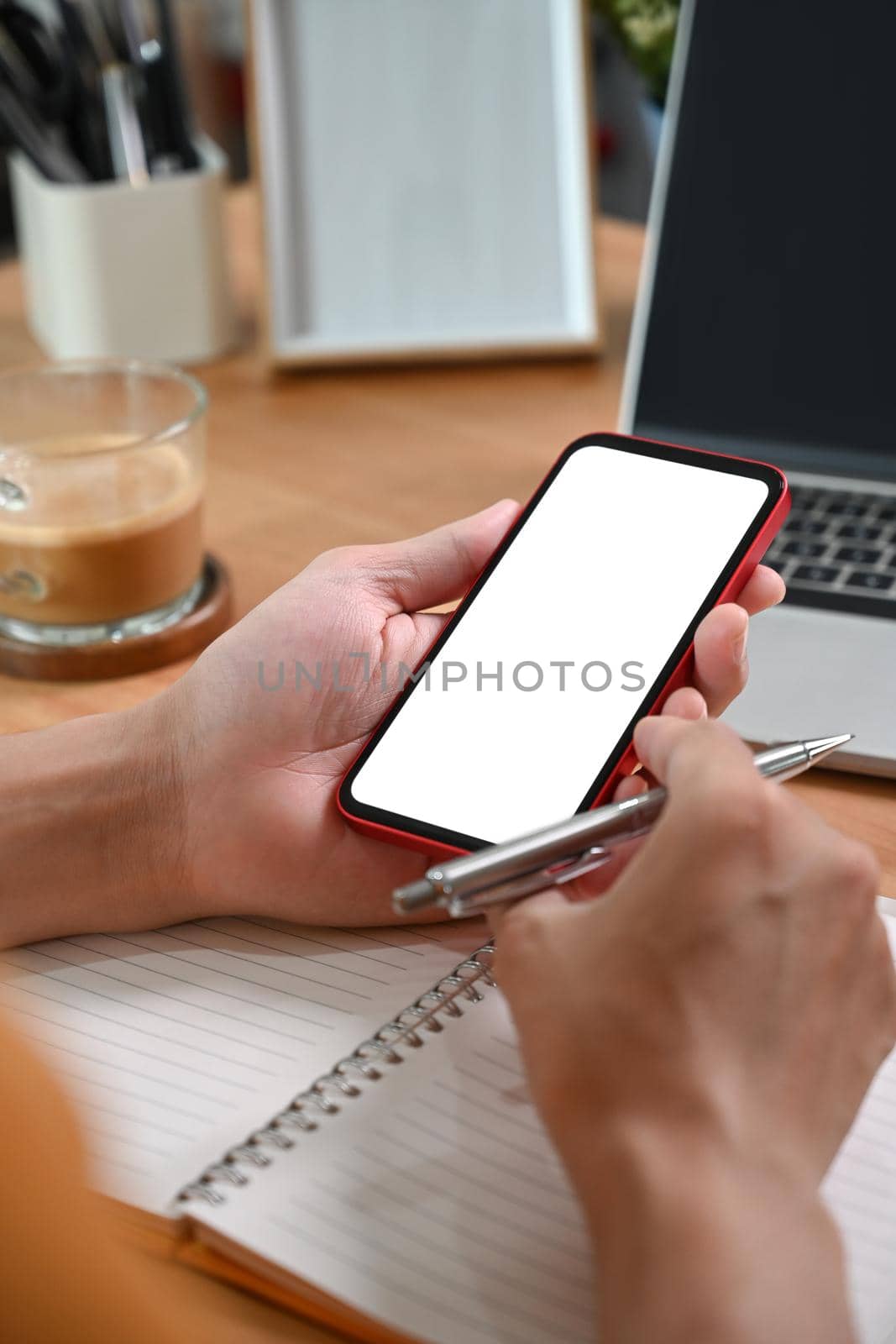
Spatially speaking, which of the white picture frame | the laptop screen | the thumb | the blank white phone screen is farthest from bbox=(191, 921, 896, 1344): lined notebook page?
the white picture frame

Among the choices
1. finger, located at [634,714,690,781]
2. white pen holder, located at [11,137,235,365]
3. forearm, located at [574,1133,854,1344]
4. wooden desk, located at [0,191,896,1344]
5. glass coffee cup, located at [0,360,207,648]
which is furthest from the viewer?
white pen holder, located at [11,137,235,365]

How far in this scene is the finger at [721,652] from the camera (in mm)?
488

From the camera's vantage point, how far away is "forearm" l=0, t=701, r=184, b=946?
49 centimetres

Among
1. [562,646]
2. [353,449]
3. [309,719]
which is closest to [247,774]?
[309,719]

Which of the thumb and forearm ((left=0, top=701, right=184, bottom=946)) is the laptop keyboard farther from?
forearm ((left=0, top=701, right=184, bottom=946))

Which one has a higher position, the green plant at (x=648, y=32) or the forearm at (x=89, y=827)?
the green plant at (x=648, y=32)

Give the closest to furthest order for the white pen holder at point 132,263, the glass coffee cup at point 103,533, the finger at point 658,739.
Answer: the finger at point 658,739
the glass coffee cup at point 103,533
the white pen holder at point 132,263

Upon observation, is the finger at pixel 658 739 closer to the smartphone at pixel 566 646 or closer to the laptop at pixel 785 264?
the smartphone at pixel 566 646

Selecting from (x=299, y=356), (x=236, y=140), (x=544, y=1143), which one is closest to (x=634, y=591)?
(x=544, y=1143)

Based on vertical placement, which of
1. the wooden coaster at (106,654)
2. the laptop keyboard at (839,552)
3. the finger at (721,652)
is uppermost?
the finger at (721,652)

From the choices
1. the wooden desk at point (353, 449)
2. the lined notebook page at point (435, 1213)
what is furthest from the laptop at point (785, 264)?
the lined notebook page at point (435, 1213)

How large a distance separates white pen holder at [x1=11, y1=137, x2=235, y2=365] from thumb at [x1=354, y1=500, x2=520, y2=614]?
49cm

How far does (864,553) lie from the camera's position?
68 cm

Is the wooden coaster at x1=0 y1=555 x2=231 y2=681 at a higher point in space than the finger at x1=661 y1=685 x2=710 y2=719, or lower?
lower
